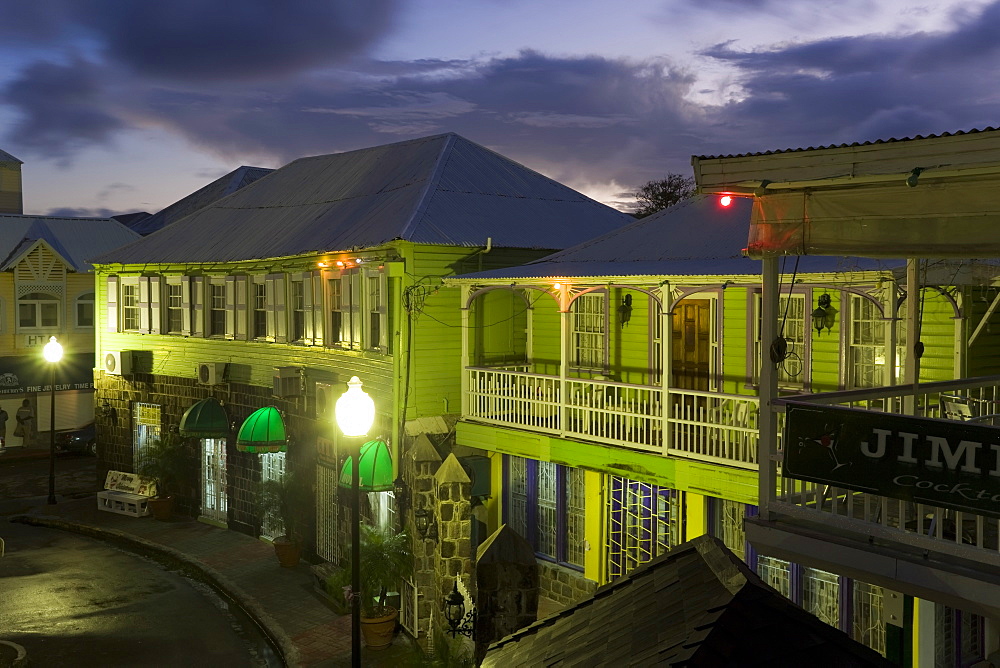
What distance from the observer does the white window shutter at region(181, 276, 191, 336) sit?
23672 mm

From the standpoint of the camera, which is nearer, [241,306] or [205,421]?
[241,306]

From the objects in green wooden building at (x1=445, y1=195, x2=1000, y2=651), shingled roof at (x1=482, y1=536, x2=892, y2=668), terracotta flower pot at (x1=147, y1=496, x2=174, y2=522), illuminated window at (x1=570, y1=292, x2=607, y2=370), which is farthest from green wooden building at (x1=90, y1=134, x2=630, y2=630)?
shingled roof at (x1=482, y1=536, x2=892, y2=668)

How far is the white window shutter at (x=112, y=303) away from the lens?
2628 cm

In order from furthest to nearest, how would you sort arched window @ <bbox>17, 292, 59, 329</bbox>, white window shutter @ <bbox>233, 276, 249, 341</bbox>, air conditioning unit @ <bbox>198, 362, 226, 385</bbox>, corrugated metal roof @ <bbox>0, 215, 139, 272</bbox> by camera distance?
1. corrugated metal roof @ <bbox>0, 215, 139, 272</bbox>
2. arched window @ <bbox>17, 292, 59, 329</bbox>
3. air conditioning unit @ <bbox>198, 362, 226, 385</bbox>
4. white window shutter @ <bbox>233, 276, 249, 341</bbox>

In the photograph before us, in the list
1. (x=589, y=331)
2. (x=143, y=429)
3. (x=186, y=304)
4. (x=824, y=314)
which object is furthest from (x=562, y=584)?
(x=143, y=429)

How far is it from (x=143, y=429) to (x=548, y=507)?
14207 mm

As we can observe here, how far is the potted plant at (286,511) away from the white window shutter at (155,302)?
5971mm

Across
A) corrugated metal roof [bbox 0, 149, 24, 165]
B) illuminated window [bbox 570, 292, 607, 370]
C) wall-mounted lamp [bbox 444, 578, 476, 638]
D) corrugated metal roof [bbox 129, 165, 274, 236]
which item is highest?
corrugated metal roof [bbox 0, 149, 24, 165]

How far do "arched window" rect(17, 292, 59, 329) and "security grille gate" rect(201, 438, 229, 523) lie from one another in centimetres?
1446

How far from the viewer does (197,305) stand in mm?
23641

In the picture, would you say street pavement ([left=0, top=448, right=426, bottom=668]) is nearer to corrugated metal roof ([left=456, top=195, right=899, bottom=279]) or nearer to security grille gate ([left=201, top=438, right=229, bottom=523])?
security grille gate ([left=201, top=438, right=229, bottom=523])

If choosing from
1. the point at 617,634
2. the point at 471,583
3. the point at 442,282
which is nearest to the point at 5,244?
the point at 442,282

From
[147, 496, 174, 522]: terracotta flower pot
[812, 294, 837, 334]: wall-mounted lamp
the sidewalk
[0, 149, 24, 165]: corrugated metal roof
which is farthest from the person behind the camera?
[0, 149, 24, 165]: corrugated metal roof

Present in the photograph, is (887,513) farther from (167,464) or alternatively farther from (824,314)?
(167,464)
